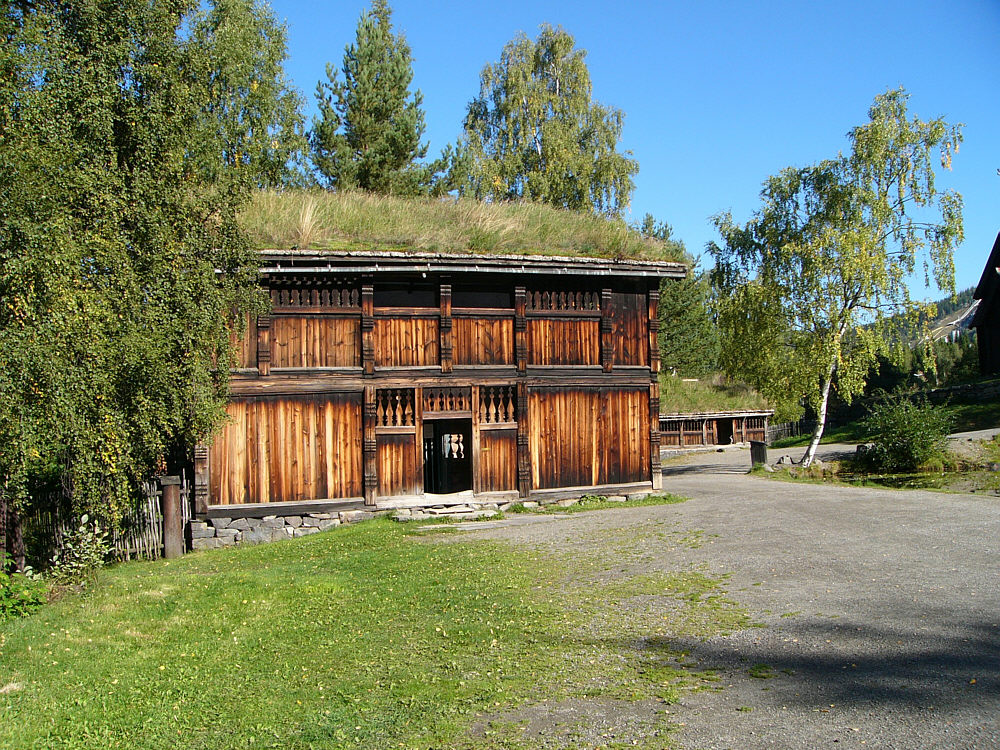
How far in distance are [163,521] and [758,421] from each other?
37062 millimetres

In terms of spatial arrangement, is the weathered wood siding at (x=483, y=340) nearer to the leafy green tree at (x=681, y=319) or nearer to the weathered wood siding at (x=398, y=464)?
the weathered wood siding at (x=398, y=464)

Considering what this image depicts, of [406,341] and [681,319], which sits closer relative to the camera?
[406,341]

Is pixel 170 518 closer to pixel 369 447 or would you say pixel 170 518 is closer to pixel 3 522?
pixel 3 522

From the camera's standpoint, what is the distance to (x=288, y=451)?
1717cm

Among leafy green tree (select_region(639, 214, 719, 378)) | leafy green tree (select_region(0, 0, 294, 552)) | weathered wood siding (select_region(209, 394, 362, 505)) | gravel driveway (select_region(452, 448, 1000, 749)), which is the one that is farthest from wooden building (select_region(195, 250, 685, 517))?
leafy green tree (select_region(639, 214, 719, 378))

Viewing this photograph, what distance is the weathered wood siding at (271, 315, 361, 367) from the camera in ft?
56.5

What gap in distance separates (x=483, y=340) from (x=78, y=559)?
30.2 ft

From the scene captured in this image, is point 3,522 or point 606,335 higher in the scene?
point 606,335

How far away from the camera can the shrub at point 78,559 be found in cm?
1186

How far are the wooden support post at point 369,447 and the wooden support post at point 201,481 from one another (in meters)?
3.16

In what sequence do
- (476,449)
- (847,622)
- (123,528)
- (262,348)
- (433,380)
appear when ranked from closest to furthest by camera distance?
1. (847,622)
2. (123,528)
3. (262,348)
4. (433,380)
5. (476,449)

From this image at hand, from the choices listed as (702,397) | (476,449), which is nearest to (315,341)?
(476,449)

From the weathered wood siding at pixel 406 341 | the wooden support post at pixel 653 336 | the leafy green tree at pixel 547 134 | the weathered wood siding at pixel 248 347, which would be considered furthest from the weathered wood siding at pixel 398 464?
the leafy green tree at pixel 547 134

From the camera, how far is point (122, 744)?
616 cm
